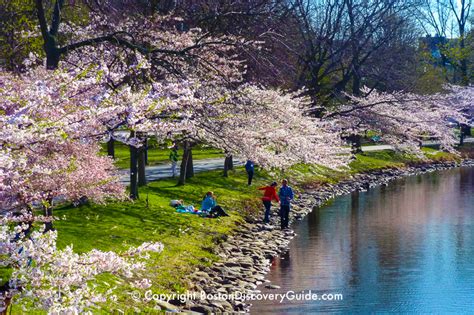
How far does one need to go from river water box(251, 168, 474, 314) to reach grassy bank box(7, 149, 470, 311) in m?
2.22

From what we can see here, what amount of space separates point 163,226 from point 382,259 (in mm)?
6881

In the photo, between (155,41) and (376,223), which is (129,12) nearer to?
(155,41)

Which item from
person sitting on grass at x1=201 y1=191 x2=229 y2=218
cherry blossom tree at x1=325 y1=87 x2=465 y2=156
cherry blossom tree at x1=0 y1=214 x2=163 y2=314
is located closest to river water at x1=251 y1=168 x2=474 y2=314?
person sitting on grass at x1=201 y1=191 x2=229 y2=218

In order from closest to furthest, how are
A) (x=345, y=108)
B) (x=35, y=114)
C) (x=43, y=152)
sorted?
(x=35, y=114)
(x=43, y=152)
(x=345, y=108)

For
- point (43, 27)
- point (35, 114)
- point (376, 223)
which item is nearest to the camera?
point (35, 114)

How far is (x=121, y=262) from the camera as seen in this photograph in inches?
288

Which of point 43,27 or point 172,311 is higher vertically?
point 43,27

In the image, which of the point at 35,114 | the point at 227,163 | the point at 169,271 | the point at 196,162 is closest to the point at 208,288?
the point at 169,271

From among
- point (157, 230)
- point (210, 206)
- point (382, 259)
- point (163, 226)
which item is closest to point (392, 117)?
point (210, 206)

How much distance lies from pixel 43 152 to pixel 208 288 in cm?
550

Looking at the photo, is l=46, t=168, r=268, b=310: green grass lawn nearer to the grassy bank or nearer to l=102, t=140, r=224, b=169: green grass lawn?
the grassy bank

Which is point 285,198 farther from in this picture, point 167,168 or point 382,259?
point 167,168

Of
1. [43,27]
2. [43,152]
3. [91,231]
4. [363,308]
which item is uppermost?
[43,27]

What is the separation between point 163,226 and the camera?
20781 mm
